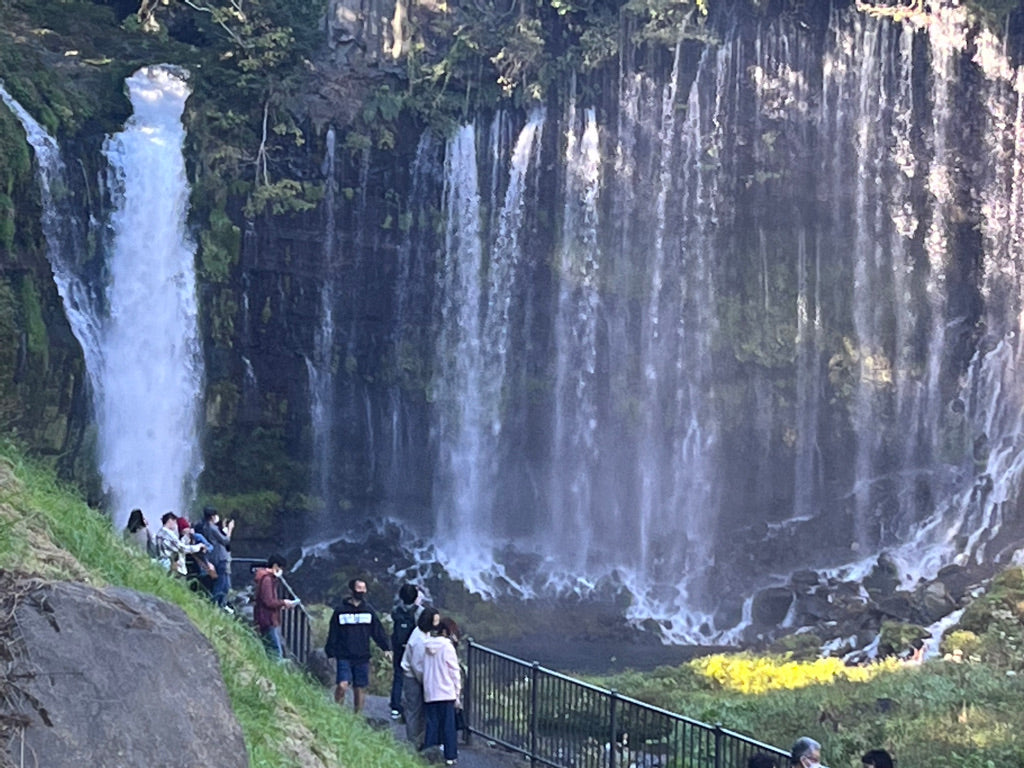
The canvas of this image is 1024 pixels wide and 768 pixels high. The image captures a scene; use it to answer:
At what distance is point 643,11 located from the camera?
29.6m

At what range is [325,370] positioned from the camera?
1122 inches

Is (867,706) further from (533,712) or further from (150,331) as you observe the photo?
(150,331)

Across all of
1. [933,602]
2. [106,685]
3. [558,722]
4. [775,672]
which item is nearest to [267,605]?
[558,722]

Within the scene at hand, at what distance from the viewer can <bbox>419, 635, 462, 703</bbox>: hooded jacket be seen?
992 centimetres

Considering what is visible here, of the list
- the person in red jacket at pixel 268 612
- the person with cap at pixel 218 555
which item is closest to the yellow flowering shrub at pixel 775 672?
the person with cap at pixel 218 555

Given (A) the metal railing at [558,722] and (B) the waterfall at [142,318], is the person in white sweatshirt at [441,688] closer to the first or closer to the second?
(A) the metal railing at [558,722]

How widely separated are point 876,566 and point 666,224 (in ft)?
31.0

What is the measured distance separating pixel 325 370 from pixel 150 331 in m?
4.02

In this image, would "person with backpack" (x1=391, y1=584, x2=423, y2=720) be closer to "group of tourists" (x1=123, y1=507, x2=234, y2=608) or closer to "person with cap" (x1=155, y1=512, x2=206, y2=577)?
"group of tourists" (x1=123, y1=507, x2=234, y2=608)

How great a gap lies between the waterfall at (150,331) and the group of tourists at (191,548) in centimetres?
1306

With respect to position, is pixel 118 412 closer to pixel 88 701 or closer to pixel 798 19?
pixel 798 19

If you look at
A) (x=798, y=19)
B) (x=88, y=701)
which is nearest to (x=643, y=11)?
(x=798, y=19)

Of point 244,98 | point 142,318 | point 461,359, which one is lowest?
point 461,359

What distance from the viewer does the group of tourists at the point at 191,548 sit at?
11906 mm
